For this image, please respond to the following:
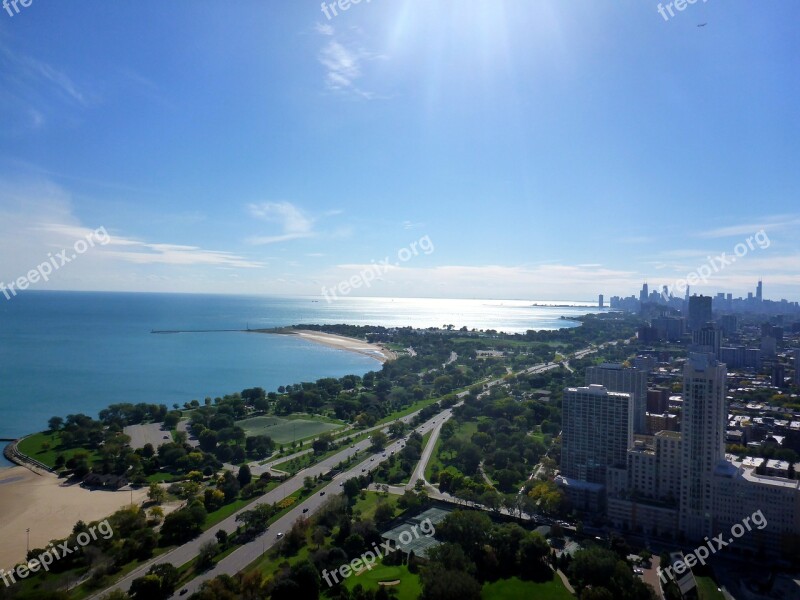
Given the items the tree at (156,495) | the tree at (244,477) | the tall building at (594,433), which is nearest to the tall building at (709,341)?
the tall building at (594,433)

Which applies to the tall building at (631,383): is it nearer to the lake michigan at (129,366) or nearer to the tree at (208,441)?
the tree at (208,441)

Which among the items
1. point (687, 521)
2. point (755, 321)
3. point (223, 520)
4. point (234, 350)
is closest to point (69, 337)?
point (234, 350)

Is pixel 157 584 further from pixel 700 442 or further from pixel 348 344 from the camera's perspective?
pixel 348 344

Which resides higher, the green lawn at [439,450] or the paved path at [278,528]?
the green lawn at [439,450]

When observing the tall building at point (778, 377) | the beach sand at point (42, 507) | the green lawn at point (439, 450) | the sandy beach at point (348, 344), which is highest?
the tall building at point (778, 377)

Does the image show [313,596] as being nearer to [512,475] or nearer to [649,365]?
[512,475]

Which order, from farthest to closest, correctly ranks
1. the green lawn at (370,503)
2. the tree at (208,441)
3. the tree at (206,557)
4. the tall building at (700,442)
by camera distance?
the tree at (208,441)
the green lawn at (370,503)
the tall building at (700,442)
the tree at (206,557)

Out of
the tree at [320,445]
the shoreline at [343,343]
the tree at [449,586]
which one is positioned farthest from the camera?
the shoreline at [343,343]

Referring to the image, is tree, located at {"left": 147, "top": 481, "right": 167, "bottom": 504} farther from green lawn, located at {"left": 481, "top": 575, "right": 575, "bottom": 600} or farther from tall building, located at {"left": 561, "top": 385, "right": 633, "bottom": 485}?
tall building, located at {"left": 561, "top": 385, "right": 633, "bottom": 485}
